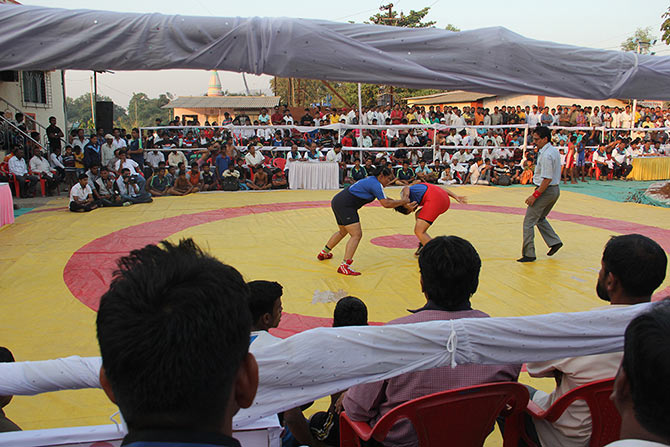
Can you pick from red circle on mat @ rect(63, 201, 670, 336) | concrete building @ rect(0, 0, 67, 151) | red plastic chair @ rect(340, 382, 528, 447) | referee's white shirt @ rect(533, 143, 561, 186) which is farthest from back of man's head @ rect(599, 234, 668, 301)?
concrete building @ rect(0, 0, 67, 151)

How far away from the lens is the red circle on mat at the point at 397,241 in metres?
8.02

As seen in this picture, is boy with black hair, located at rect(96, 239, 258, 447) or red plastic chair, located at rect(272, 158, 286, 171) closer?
boy with black hair, located at rect(96, 239, 258, 447)

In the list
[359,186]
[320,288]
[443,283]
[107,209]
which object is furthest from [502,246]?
[107,209]

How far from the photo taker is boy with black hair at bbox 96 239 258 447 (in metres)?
1.05

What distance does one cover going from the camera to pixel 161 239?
7.50 metres

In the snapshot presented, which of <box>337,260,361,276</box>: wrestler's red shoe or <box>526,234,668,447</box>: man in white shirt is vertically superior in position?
<box>526,234,668,447</box>: man in white shirt

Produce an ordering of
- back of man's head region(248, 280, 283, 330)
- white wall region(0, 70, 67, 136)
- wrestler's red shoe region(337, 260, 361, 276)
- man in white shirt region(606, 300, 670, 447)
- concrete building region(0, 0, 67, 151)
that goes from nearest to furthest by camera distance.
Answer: man in white shirt region(606, 300, 670, 447), back of man's head region(248, 280, 283, 330), wrestler's red shoe region(337, 260, 361, 276), concrete building region(0, 0, 67, 151), white wall region(0, 70, 67, 136)

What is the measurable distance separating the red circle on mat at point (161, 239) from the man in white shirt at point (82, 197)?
218cm

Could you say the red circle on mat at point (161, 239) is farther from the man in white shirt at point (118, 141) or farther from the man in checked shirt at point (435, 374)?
the man in white shirt at point (118, 141)

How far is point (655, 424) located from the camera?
132cm

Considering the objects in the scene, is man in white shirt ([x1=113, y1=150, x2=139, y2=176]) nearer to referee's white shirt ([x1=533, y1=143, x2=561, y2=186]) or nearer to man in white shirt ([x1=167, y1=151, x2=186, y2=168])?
man in white shirt ([x1=167, y1=151, x2=186, y2=168])

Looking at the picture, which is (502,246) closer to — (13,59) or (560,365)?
(560,365)

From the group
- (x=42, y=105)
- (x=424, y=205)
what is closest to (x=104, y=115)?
(x=42, y=105)

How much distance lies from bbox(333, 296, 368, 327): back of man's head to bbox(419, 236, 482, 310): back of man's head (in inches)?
31.3
